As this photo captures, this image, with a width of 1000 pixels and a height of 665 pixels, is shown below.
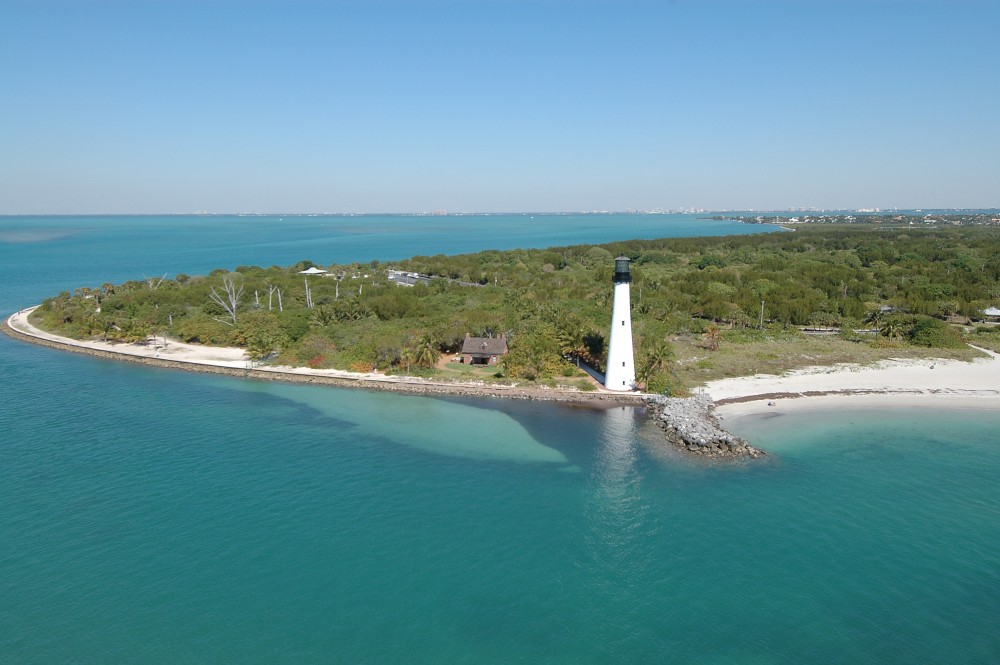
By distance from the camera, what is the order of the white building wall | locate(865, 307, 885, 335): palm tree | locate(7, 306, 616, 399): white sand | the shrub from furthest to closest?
locate(865, 307, 885, 335): palm tree
the shrub
locate(7, 306, 616, 399): white sand
the white building wall

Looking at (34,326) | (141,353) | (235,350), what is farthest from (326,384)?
(34,326)

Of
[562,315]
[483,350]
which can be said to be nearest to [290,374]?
[483,350]

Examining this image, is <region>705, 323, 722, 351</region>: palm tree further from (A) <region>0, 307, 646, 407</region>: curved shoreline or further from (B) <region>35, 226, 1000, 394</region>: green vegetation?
(A) <region>0, 307, 646, 407</region>: curved shoreline

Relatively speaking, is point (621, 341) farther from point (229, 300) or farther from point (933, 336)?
point (229, 300)

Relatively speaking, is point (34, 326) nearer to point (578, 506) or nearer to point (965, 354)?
point (578, 506)

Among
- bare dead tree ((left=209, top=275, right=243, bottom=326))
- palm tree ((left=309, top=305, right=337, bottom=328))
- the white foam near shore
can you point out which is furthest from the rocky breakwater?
bare dead tree ((left=209, top=275, right=243, bottom=326))

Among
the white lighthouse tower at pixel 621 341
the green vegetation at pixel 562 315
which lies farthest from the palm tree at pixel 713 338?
the white lighthouse tower at pixel 621 341
